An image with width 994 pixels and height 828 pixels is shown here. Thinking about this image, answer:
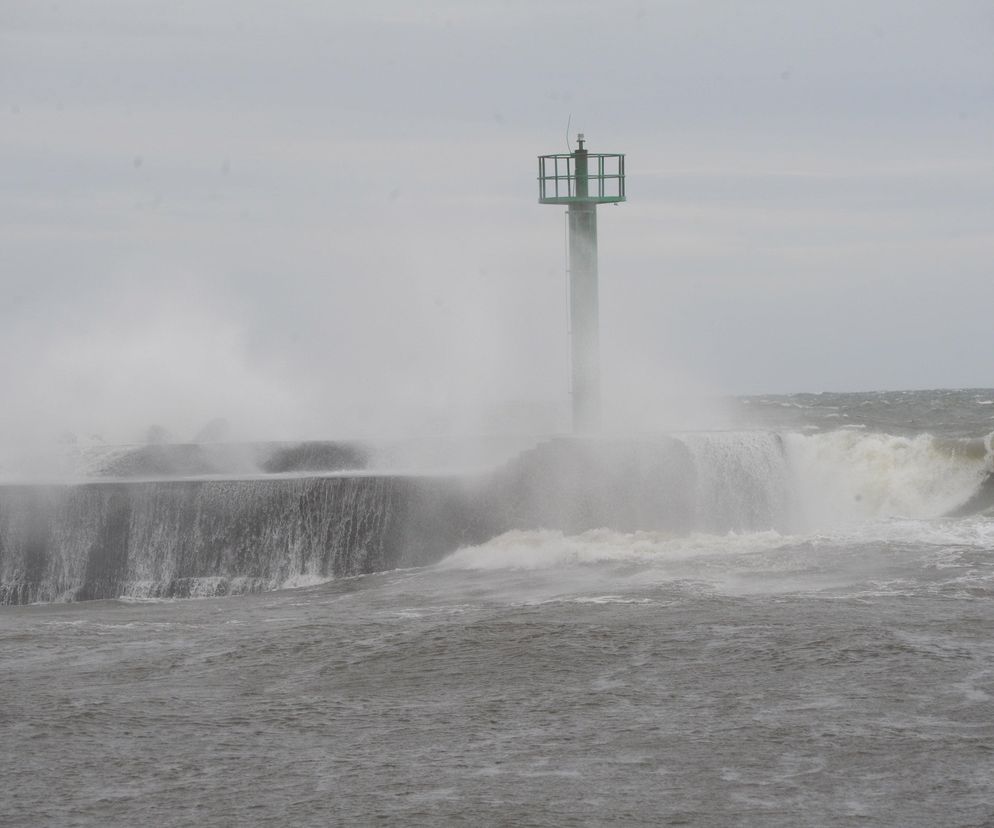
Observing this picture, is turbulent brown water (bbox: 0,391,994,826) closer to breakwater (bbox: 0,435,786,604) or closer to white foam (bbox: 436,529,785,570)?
white foam (bbox: 436,529,785,570)

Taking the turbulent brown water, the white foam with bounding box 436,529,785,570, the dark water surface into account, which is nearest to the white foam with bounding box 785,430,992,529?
the white foam with bounding box 436,529,785,570

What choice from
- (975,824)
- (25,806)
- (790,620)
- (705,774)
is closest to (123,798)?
(25,806)

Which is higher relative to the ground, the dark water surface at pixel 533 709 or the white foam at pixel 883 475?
the white foam at pixel 883 475

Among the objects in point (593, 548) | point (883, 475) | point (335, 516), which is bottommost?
point (593, 548)

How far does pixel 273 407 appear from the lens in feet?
96.4

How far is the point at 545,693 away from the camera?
9727 millimetres

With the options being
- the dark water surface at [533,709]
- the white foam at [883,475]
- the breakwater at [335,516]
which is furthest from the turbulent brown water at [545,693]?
the white foam at [883,475]

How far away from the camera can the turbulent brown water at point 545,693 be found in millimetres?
7320

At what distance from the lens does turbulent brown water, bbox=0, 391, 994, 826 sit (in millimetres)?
7320

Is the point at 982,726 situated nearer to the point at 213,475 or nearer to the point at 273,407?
the point at 213,475

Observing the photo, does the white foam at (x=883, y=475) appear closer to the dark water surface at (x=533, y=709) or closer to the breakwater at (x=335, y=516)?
the breakwater at (x=335, y=516)

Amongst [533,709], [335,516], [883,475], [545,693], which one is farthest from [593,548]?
[533,709]

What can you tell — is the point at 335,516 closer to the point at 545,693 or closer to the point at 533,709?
the point at 545,693

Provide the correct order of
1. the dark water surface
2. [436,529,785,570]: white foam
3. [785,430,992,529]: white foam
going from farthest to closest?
[785,430,992,529]: white foam → [436,529,785,570]: white foam → the dark water surface
